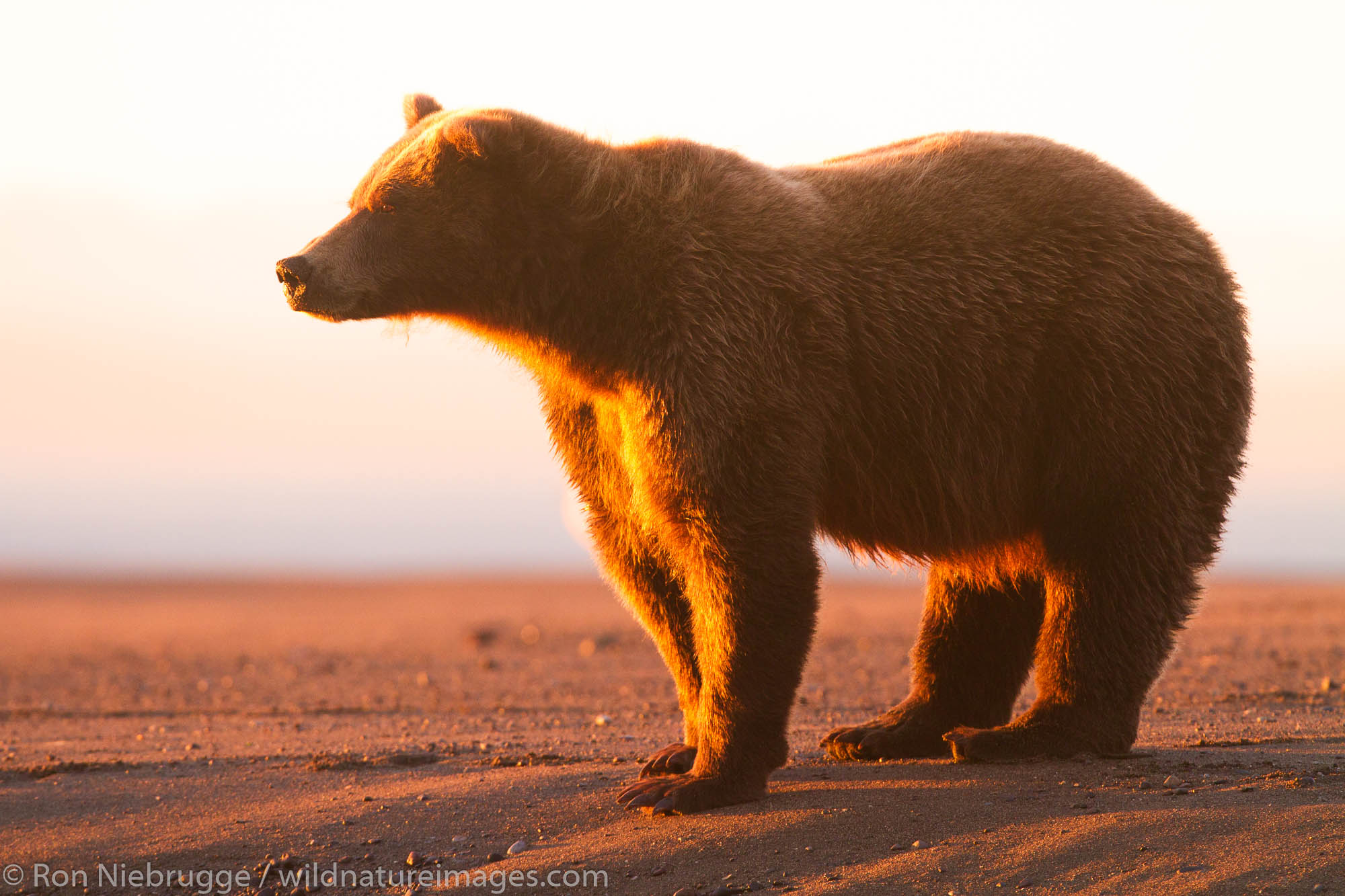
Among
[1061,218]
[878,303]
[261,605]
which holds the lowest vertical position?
[261,605]

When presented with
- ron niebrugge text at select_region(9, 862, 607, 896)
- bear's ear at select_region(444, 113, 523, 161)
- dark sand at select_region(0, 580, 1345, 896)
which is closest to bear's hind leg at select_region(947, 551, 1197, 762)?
dark sand at select_region(0, 580, 1345, 896)

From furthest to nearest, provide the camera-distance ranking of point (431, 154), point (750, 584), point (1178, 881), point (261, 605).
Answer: point (261, 605) < point (431, 154) < point (750, 584) < point (1178, 881)

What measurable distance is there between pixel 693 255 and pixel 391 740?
4.01 meters

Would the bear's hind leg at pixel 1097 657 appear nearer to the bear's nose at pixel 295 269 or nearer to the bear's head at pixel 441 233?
the bear's head at pixel 441 233

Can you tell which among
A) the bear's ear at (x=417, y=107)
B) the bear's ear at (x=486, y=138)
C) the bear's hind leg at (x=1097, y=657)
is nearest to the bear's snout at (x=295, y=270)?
the bear's ear at (x=486, y=138)

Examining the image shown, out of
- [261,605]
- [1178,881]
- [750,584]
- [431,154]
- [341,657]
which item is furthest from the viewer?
[261,605]

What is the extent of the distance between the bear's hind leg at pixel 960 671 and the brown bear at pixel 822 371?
0.38 metres

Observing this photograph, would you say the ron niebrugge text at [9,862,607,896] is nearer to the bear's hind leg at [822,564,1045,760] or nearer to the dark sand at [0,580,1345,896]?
the dark sand at [0,580,1345,896]

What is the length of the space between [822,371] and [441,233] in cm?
181

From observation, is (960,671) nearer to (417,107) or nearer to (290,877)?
(290,877)

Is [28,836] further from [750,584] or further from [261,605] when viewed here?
[261,605]

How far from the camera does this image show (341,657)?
1556 centimetres

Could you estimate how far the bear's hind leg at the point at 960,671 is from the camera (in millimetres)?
6617

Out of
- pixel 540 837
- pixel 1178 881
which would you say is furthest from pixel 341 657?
pixel 1178 881
